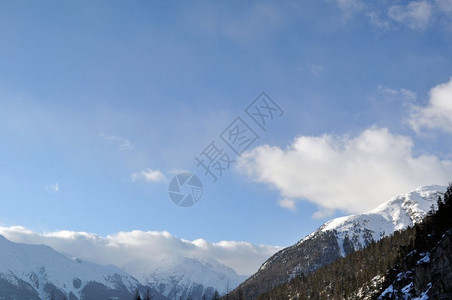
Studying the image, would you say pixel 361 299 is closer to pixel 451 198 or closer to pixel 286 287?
pixel 451 198

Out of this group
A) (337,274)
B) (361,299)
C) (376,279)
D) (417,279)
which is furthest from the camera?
(337,274)

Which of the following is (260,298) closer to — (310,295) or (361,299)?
(310,295)

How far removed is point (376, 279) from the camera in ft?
402

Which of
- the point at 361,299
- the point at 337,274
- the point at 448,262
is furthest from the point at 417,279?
the point at 337,274

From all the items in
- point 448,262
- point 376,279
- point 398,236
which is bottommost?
point 448,262

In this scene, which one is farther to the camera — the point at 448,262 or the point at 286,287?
the point at 286,287

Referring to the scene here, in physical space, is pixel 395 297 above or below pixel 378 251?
below

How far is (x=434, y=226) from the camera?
241 ft

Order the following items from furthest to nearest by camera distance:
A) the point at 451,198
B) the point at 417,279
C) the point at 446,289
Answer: the point at 451,198, the point at 417,279, the point at 446,289

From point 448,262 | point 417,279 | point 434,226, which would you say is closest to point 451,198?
point 434,226

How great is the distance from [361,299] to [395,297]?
4406 centimetres

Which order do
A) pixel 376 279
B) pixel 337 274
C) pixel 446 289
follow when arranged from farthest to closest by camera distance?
pixel 337 274 → pixel 376 279 → pixel 446 289

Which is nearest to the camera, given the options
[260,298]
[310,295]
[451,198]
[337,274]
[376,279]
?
[451,198]

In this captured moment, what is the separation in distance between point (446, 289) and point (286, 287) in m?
145
